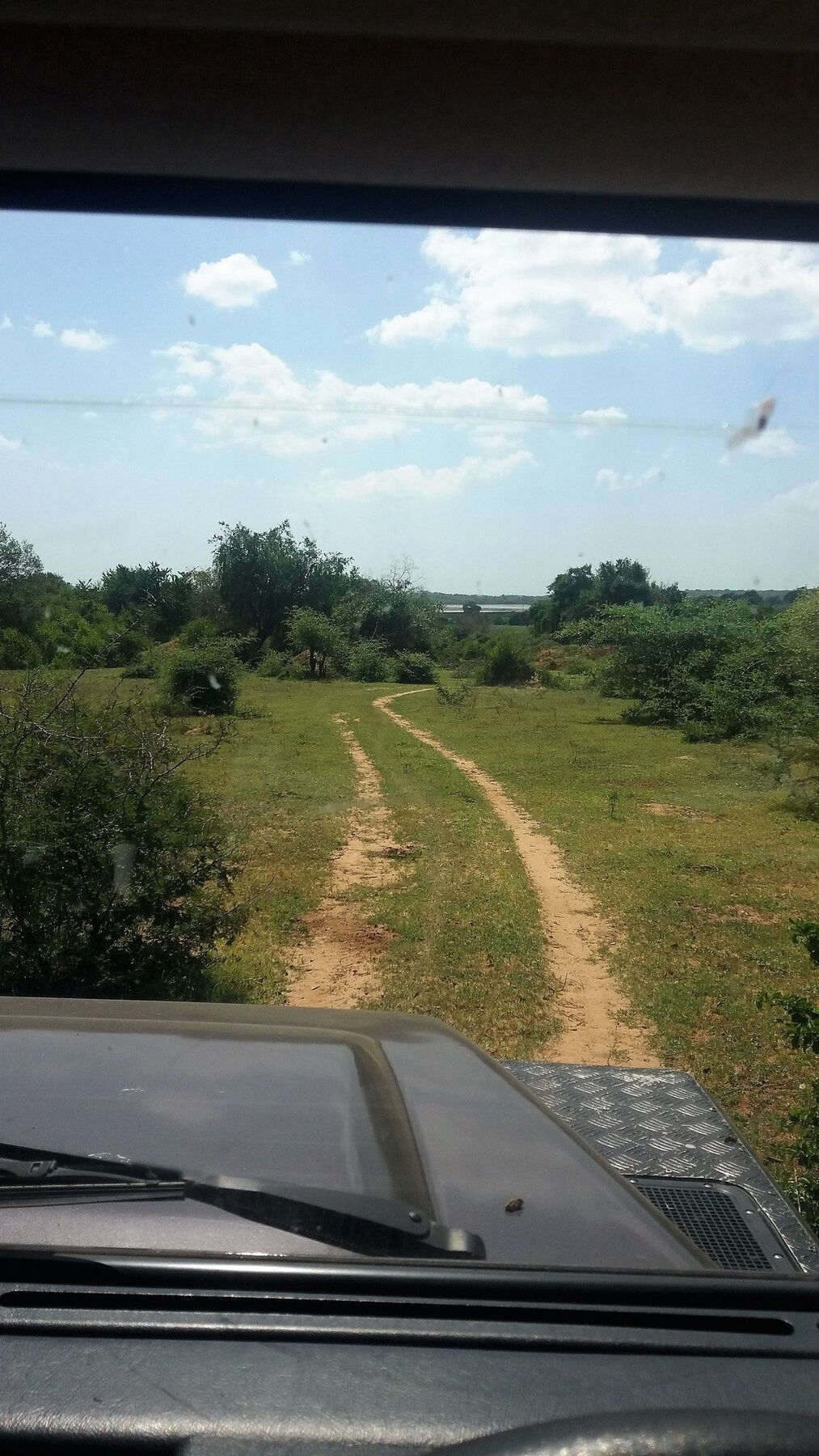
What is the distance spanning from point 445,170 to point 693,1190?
304 centimetres

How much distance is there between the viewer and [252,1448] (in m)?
1.26

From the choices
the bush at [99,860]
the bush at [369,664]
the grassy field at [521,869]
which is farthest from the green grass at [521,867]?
the bush at [99,860]

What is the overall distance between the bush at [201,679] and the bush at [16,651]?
62 centimetres

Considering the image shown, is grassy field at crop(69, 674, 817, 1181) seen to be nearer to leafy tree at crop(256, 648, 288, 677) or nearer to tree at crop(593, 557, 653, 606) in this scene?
leafy tree at crop(256, 648, 288, 677)

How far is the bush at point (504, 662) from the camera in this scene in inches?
Result: 227

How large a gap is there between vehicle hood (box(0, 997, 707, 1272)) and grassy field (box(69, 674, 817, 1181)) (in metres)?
1.84

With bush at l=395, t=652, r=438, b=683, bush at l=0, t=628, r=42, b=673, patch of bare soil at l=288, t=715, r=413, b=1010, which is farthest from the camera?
bush at l=395, t=652, r=438, b=683

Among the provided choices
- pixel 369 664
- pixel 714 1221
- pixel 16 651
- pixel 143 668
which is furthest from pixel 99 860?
pixel 714 1221

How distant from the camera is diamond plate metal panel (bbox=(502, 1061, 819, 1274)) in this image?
2.47 meters

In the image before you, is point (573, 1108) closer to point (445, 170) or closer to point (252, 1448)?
point (252, 1448)

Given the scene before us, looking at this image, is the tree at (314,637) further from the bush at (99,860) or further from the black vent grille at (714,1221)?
the black vent grille at (714,1221)

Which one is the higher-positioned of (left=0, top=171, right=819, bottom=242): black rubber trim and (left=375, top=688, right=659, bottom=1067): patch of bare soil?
(left=0, top=171, right=819, bottom=242): black rubber trim

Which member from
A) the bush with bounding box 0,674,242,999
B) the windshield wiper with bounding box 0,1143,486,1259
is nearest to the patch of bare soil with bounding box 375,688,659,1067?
the bush with bounding box 0,674,242,999

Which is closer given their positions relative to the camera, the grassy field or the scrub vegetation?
the grassy field
